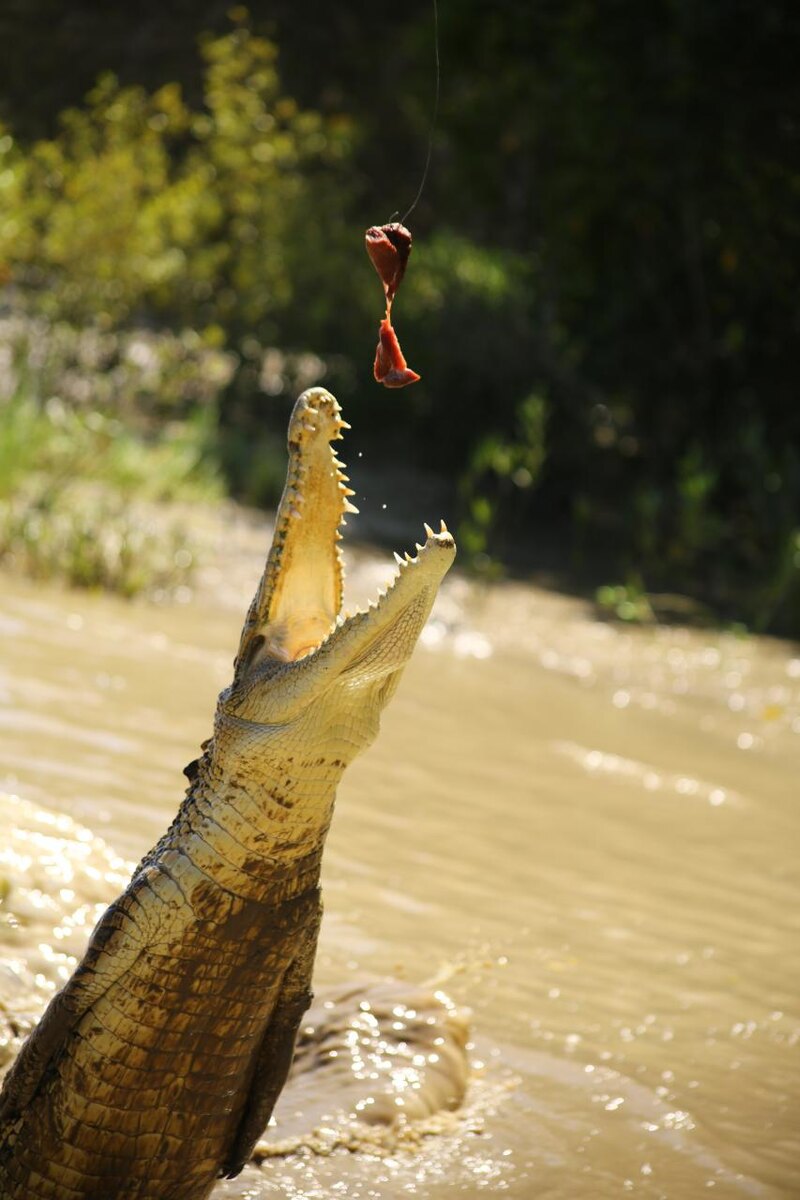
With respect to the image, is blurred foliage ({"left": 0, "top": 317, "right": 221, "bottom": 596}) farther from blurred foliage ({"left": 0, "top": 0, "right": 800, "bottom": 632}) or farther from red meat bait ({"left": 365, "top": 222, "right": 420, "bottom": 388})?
red meat bait ({"left": 365, "top": 222, "right": 420, "bottom": 388})

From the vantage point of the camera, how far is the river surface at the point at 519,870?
140 inches

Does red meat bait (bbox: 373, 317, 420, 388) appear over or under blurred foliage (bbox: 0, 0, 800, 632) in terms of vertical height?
under

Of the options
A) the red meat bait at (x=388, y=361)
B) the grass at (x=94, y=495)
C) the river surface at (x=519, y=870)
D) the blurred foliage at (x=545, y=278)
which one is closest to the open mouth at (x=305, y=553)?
the red meat bait at (x=388, y=361)

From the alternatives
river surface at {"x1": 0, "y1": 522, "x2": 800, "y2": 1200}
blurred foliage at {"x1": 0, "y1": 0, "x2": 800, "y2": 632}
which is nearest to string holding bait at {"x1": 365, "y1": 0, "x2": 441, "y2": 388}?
river surface at {"x1": 0, "y1": 522, "x2": 800, "y2": 1200}

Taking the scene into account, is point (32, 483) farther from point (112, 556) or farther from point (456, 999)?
point (456, 999)

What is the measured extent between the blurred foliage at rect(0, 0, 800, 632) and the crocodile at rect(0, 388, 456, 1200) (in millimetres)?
5646

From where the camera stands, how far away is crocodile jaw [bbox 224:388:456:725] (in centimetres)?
248

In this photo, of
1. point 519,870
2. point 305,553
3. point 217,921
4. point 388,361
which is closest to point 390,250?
point 388,361

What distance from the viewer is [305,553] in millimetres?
2715

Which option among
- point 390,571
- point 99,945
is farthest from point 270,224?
point 99,945

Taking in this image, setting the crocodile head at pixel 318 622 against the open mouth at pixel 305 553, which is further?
the open mouth at pixel 305 553

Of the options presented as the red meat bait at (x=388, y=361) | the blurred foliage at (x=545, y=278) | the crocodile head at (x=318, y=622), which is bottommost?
the crocodile head at (x=318, y=622)

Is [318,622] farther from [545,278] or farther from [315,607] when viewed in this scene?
[545,278]

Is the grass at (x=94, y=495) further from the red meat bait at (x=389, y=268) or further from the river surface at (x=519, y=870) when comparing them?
the red meat bait at (x=389, y=268)
